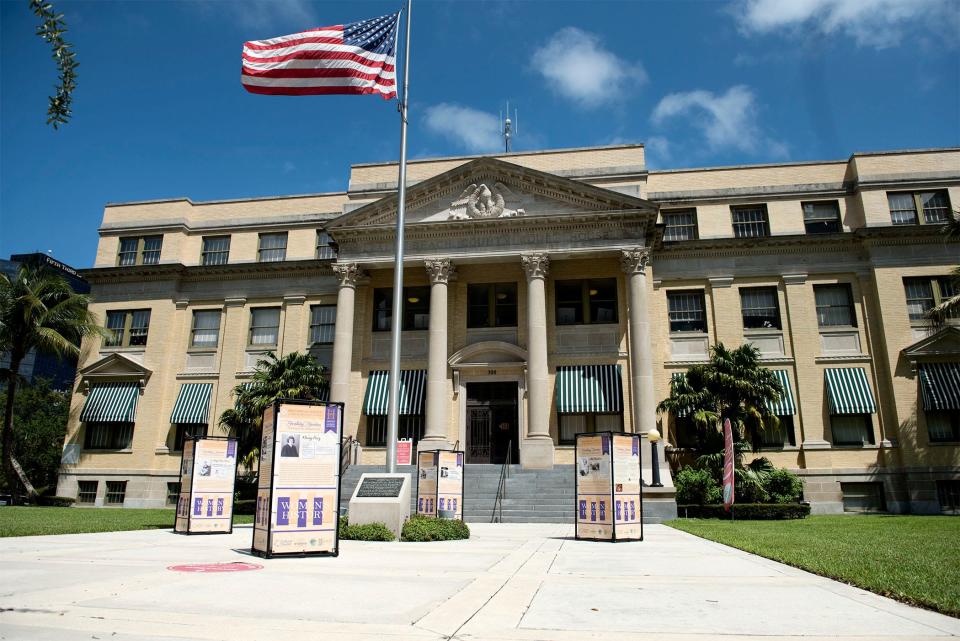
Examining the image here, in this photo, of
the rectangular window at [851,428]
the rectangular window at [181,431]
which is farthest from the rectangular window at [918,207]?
the rectangular window at [181,431]

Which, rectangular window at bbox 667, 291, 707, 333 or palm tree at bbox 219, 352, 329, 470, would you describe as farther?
rectangular window at bbox 667, 291, 707, 333

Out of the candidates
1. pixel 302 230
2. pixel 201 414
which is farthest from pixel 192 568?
pixel 302 230

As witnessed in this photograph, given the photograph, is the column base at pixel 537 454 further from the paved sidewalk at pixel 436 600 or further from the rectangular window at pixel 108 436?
the rectangular window at pixel 108 436

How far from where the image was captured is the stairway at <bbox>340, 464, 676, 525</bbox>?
22750 mm

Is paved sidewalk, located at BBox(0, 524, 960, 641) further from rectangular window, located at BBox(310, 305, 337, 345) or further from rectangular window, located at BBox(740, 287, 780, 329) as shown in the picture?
rectangular window, located at BBox(310, 305, 337, 345)

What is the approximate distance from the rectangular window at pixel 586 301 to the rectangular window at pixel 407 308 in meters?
6.83

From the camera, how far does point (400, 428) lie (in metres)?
31.7

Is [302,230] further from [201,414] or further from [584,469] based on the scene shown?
[584,469]

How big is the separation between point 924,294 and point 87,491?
42659 mm

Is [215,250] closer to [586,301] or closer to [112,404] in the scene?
[112,404]

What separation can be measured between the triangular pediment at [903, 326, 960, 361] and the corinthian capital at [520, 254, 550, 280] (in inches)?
651

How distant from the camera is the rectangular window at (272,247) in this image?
37219mm

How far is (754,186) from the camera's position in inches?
1328

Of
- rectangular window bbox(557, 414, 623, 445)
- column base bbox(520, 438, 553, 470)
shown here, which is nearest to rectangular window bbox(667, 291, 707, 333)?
rectangular window bbox(557, 414, 623, 445)
